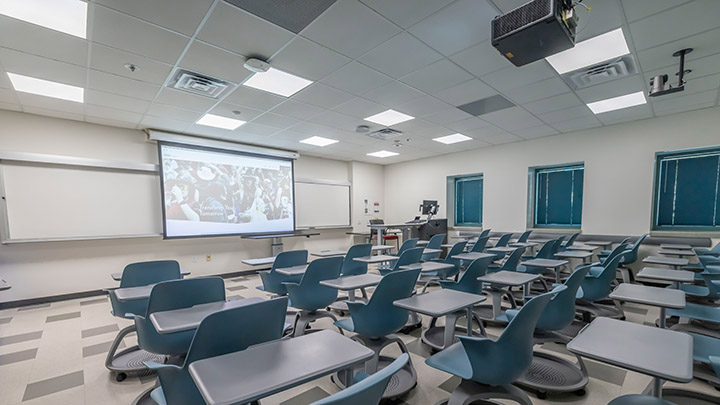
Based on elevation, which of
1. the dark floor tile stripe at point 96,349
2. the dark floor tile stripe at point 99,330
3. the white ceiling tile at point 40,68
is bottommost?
the dark floor tile stripe at point 99,330

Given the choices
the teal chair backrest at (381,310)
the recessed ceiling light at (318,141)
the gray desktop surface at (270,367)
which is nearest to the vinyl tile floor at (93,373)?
the teal chair backrest at (381,310)

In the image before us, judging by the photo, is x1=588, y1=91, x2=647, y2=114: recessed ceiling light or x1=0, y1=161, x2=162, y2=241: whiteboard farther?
x1=0, y1=161, x2=162, y2=241: whiteboard

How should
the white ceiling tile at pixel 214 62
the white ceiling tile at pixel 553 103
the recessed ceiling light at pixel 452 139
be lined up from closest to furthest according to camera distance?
1. the white ceiling tile at pixel 214 62
2. the white ceiling tile at pixel 553 103
3. the recessed ceiling light at pixel 452 139

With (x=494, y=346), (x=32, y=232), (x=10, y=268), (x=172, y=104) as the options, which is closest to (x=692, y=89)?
(x=494, y=346)

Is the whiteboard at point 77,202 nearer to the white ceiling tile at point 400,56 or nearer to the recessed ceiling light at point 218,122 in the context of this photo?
the recessed ceiling light at point 218,122

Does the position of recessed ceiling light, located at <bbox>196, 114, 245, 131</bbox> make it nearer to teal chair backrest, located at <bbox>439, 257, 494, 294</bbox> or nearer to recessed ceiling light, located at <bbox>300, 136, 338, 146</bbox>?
recessed ceiling light, located at <bbox>300, 136, 338, 146</bbox>

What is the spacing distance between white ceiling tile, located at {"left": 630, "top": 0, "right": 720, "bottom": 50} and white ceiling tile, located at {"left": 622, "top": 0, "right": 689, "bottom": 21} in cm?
8

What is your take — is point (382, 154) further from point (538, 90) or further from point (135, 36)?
point (135, 36)

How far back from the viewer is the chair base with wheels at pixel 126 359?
8.07 feet

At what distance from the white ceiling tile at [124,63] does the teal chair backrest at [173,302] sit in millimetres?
2494

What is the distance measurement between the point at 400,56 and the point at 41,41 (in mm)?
3391

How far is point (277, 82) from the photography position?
3.61 m

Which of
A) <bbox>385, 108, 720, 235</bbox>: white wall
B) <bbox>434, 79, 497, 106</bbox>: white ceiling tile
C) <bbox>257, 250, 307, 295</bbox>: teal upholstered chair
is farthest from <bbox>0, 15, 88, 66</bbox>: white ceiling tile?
<bbox>385, 108, 720, 235</bbox>: white wall

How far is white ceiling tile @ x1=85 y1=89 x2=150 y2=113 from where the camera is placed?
3.82 meters
